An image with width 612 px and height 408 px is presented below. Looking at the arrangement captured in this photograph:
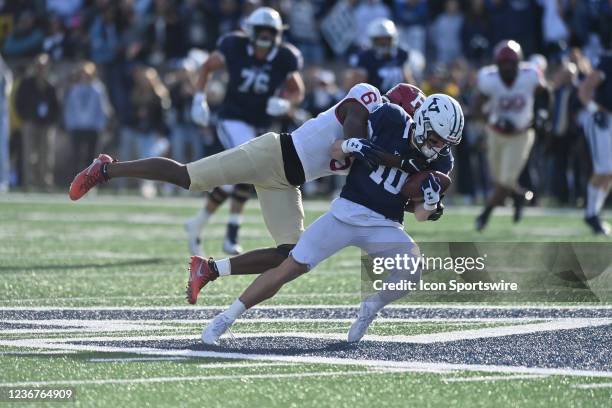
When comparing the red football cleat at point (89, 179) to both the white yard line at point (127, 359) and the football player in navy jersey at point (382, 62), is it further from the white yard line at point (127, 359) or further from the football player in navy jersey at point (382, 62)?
the football player in navy jersey at point (382, 62)

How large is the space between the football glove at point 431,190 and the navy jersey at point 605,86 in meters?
7.06

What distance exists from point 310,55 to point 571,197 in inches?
166

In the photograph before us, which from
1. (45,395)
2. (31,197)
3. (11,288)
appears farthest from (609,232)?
(45,395)

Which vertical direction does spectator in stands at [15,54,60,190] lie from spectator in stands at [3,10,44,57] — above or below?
below

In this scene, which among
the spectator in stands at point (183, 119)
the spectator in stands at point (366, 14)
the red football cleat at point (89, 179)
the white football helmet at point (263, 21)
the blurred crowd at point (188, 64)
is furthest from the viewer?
the spectator in stands at point (183, 119)

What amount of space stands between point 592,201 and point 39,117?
876 centimetres

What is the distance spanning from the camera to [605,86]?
44.2 ft

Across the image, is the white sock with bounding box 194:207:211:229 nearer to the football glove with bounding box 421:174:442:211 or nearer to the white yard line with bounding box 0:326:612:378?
the white yard line with bounding box 0:326:612:378

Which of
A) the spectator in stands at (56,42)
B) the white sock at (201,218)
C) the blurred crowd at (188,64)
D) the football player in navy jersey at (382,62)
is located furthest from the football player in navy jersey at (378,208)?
the spectator in stands at (56,42)

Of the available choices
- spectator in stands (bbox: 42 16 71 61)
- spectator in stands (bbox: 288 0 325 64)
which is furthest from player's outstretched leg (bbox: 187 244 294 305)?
spectator in stands (bbox: 42 16 71 61)

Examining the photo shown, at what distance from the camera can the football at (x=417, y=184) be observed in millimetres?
6771

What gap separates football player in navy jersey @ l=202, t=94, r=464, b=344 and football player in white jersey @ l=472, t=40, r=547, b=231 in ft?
23.7

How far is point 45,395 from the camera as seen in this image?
17.5 feet

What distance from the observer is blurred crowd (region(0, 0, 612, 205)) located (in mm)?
18719
